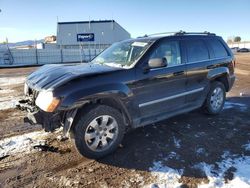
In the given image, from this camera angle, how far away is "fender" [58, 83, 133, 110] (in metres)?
3.52

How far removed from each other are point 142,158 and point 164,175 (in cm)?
57

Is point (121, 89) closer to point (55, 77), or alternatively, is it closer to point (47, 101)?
point (55, 77)

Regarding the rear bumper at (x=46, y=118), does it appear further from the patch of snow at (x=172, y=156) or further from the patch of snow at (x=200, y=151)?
the patch of snow at (x=200, y=151)

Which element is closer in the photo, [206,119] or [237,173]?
[237,173]

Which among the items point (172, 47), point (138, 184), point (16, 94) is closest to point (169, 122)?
point (172, 47)

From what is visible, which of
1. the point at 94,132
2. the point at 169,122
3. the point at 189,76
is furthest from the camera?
the point at 169,122

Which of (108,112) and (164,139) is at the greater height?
(108,112)

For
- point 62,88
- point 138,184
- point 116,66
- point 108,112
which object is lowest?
point 138,184

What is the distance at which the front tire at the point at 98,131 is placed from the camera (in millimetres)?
3756

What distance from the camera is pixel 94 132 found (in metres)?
3.92

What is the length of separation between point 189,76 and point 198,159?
5.91ft

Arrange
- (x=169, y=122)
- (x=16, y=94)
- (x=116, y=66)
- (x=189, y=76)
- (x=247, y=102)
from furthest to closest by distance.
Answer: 1. (x=16, y=94)
2. (x=247, y=102)
3. (x=169, y=122)
4. (x=189, y=76)
5. (x=116, y=66)

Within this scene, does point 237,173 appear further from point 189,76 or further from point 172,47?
point 172,47

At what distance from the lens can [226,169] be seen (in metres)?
3.68
